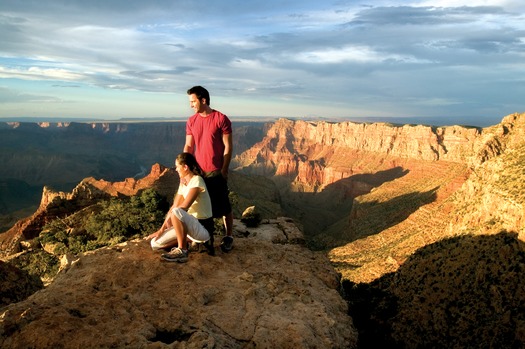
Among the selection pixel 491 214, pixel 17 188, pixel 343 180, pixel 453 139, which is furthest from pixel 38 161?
pixel 491 214

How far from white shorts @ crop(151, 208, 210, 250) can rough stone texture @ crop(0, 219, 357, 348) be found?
0.40m

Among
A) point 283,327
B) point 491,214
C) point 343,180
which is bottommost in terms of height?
point 343,180

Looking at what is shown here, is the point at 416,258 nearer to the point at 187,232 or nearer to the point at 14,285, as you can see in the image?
the point at 187,232

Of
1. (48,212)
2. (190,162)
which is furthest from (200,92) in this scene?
(48,212)

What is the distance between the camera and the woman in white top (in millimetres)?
8555

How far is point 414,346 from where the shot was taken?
22.6 m

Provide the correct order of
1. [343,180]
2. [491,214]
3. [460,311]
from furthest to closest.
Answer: [343,180], [491,214], [460,311]

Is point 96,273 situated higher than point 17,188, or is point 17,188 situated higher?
point 96,273

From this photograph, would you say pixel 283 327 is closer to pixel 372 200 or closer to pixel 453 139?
pixel 372 200

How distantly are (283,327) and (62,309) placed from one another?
3.97m

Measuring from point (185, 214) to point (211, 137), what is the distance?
215 cm

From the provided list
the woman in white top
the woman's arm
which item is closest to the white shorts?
the woman in white top

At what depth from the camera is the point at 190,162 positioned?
348 inches

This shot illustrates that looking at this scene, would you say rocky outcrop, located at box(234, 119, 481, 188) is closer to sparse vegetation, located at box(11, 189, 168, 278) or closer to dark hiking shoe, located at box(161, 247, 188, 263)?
sparse vegetation, located at box(11, 189, 168, 278)
